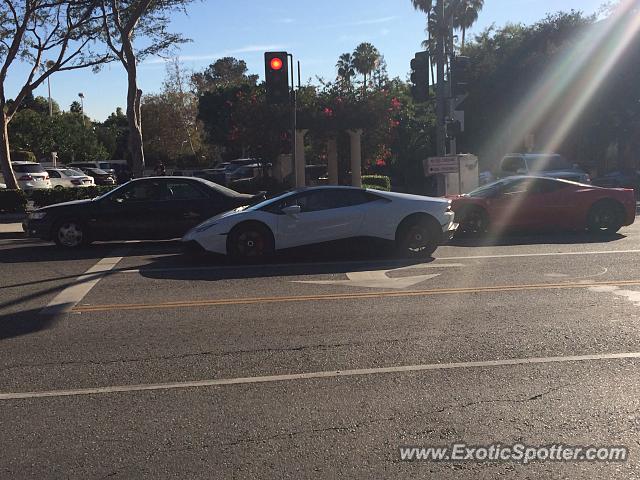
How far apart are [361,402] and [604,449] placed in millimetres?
1621

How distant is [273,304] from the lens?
8.30 m

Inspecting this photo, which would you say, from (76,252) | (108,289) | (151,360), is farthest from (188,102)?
(151,360)

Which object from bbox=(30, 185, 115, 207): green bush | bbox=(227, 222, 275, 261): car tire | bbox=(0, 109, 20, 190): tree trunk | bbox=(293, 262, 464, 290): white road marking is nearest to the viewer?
bbox=(293, 262, 464, 290): white road marking

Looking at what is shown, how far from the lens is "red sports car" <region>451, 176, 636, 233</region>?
14367mm

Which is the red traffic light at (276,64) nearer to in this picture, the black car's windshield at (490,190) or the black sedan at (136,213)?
the black sedan at (136,213)

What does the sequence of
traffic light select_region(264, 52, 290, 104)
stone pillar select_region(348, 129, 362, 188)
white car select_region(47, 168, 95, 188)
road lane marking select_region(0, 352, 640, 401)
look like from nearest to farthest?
road lane marking select_region(0, 352, 640, 401) → traffic light select_region(264, 52, 290, 104) → stone pillar select_region(348, 129, 362, 188) → white car select_region(47, 168, 95, 188)

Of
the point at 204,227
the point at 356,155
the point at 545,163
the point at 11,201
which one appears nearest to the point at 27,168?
the point at 11,201

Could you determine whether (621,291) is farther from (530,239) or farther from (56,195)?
(56,195)

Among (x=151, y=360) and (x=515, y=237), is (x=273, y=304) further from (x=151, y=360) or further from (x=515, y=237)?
(x=515, y=237)

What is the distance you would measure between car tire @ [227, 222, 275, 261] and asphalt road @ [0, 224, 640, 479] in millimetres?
1139

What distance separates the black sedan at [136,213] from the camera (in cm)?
1363

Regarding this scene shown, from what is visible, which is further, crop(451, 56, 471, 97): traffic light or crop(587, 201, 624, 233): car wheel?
crop(451, 56, 471, 97): traffic light

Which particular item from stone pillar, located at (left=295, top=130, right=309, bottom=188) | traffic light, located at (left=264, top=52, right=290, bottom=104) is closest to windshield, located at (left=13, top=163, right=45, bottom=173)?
stone pillar, located at (left=295, top=130, right=309, bottom=188)

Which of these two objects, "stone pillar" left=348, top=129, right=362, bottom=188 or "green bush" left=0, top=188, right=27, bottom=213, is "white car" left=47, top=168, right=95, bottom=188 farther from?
"stone pillar" left=348, top=129, right=362, bottom=188
